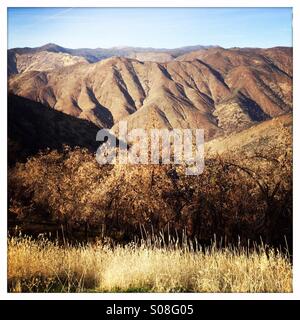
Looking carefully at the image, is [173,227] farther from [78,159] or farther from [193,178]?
[78,159]

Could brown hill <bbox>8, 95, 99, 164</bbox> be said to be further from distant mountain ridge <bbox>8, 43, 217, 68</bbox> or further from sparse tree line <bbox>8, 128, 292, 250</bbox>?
distant mountain ridge <bbox>8, 43, 217, 68</bbox>

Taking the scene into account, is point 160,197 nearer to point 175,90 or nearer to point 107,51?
point 175,90

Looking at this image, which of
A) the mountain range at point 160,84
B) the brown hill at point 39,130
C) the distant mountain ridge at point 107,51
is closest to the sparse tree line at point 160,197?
the brown hill at point 39,130

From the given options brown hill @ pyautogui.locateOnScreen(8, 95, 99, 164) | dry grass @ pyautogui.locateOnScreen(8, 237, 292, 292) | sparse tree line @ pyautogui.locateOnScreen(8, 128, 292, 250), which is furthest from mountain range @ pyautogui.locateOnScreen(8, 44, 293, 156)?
dry grass @ pyautogui.locateOnScreen(8, 237, 292, 292)

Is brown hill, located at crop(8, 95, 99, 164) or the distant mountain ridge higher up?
the distant mountain ridge

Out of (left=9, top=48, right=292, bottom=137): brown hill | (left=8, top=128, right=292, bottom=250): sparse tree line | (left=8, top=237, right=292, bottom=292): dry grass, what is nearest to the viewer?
(left=8, top=237, right=292, bottom=292): dry grass
